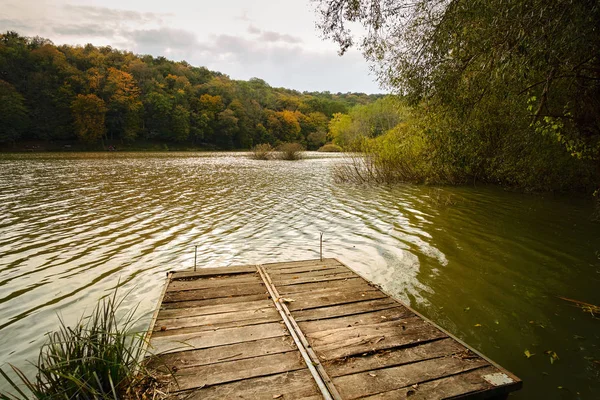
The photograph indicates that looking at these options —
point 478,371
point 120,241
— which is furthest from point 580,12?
point 120,241

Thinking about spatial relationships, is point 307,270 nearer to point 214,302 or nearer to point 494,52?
point 214,302

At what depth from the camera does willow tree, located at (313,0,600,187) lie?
461cm

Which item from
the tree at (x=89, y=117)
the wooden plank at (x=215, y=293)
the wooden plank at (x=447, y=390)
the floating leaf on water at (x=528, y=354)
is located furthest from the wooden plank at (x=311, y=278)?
the tree at (x=89, y=117)

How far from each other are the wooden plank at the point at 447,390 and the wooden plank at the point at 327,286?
6.71ft

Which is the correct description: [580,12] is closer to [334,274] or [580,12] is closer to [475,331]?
[475,331]

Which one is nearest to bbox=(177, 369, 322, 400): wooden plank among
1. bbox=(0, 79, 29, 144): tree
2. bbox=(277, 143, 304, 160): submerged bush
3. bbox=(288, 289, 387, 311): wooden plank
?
bbox=(288, 289, 387, 311): wooden plank

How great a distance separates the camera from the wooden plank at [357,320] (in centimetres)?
357

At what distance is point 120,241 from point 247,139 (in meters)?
78.2

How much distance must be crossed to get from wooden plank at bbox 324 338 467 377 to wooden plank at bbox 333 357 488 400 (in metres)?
0.06

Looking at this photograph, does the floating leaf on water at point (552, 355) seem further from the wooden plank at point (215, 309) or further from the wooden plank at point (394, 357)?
the wooden plank at point (215, 309)

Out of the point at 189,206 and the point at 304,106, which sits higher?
the point at 304,106

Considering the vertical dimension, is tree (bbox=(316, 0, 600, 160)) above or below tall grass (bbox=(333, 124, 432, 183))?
above

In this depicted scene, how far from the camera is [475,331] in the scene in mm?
4172

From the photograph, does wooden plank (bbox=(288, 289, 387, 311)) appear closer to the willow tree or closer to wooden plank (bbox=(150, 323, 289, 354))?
wooden plank (bbox=(150, 323, 289, 354))
